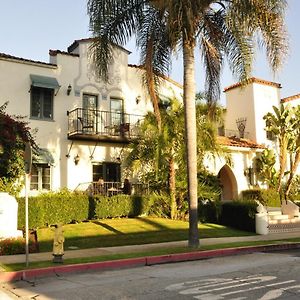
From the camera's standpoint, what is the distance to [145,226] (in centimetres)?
1903

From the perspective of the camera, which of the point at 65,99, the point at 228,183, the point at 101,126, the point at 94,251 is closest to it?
the point at 94,251

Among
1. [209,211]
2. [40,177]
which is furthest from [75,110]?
[209,211]

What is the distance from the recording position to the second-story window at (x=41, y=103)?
70.8 feet

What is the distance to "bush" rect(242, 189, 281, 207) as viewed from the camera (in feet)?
90.5

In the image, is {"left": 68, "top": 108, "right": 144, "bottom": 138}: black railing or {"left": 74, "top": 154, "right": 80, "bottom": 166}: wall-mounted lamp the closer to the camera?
{"left": 74, "top": 154, "right": 80, "bottom": 166}: wall-mounted lamp

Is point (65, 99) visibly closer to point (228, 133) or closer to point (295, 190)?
point (228, 133)

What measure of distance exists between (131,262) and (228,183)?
19.0 m

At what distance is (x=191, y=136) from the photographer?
47.0ft

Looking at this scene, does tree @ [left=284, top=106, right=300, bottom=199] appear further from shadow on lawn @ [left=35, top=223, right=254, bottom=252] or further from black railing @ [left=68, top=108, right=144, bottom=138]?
black railing @ [left=68, top=108, right=144, bottom=138]

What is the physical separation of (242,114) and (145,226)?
1541 centimetres

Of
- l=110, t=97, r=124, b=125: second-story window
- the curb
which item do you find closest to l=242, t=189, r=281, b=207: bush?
l=110, t=97, r=124, b=125: second-story window

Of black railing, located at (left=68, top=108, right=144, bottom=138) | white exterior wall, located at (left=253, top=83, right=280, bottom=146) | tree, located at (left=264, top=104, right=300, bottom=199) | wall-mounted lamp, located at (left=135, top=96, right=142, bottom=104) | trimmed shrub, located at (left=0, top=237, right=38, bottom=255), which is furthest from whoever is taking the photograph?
white exterior wall, located at (left=253, top=83, right=280, bottom=146)

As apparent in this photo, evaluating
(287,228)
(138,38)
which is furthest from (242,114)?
(138,38)

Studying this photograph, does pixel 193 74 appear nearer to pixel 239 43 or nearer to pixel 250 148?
pixel 239 43
